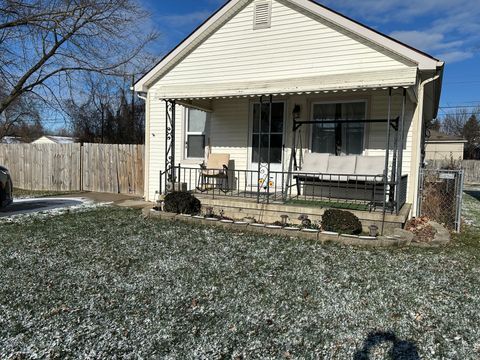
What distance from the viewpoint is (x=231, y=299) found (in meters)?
3.70

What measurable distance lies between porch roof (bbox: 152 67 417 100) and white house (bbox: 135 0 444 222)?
22 mm

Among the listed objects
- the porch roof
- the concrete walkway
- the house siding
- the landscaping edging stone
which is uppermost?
the house siding

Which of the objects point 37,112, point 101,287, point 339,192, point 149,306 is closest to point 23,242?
point 101,287

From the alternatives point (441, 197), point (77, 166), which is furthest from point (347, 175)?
point (77, 166)

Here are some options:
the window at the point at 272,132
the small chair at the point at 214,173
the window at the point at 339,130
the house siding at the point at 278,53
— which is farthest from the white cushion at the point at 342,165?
the small chair at the point at 214,173

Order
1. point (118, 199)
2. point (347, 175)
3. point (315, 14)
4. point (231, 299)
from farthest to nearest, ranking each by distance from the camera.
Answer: point (118, 199) → point (315, 14) → point (347, 175) → point (231, 299)

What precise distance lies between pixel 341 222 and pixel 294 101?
11.9ft

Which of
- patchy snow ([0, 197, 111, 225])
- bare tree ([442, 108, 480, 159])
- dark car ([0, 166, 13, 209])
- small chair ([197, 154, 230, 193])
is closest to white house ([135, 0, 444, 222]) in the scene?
small chair ([197, 154, 230, 193])

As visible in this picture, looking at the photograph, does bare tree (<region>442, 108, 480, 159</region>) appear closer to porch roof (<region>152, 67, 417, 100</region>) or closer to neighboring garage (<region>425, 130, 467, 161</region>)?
neighboring garage (<region>425, 130, 467, 161</region>)

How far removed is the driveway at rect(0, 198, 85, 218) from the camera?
879 cm

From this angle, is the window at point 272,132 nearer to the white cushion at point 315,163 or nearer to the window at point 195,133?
the white cushion at point 315,163

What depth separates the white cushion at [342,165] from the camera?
7.23 meters

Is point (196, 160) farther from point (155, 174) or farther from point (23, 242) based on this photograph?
point (23, 242)

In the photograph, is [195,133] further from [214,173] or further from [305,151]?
[305,151]
